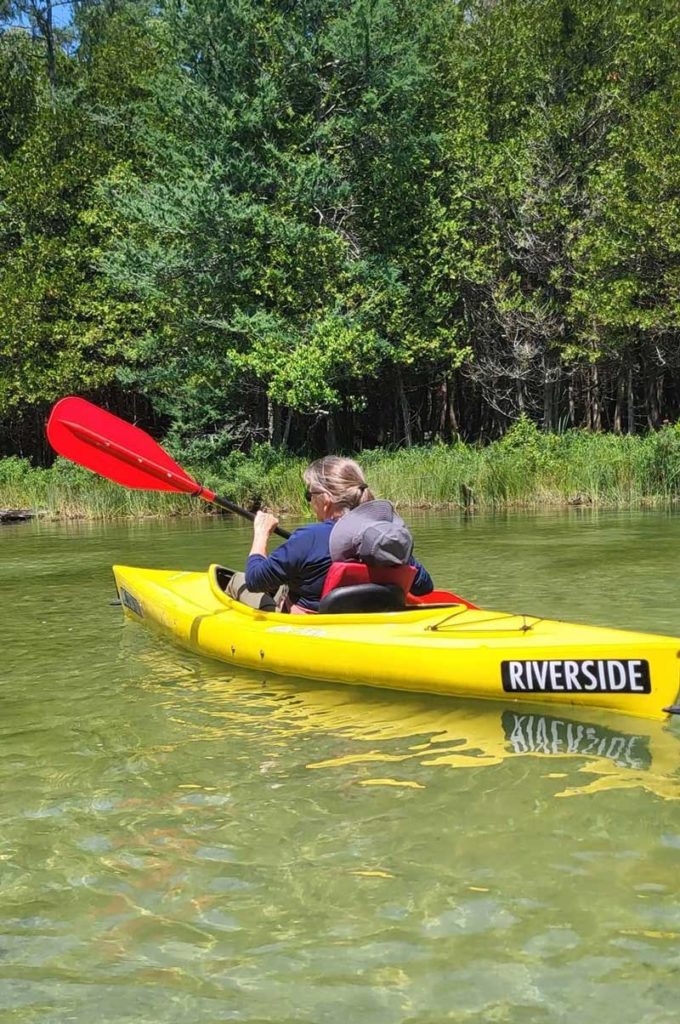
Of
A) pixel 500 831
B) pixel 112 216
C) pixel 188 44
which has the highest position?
pixel 188 44

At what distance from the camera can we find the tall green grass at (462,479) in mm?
14617

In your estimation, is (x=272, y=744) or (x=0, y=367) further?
(x=0, y=367)

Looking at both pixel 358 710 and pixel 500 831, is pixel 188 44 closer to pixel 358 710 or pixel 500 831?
pixel 358 710

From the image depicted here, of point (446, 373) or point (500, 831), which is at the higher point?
point (446, 373)

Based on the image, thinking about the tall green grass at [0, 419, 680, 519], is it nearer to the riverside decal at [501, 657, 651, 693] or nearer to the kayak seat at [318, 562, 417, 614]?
the kayak seat at [318, 562, 417, 614]

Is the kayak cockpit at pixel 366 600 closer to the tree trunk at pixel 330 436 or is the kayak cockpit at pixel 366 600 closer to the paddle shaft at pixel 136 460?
the paddle shaft at pixel 136 460

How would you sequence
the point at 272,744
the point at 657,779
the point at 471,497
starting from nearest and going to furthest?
the point at 657,779 → the point at 272,744 → the point at 471,497

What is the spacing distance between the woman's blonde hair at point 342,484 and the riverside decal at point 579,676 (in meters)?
1.14

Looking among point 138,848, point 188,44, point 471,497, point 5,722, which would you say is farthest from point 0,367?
point 138,848

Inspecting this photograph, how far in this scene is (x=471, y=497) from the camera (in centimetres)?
1538

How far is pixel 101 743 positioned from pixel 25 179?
836 inches

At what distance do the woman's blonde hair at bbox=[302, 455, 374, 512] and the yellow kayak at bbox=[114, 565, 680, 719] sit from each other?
21.1 inches

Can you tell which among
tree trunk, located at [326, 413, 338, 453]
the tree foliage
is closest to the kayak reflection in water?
the tree foliage

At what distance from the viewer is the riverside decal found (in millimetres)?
3705
